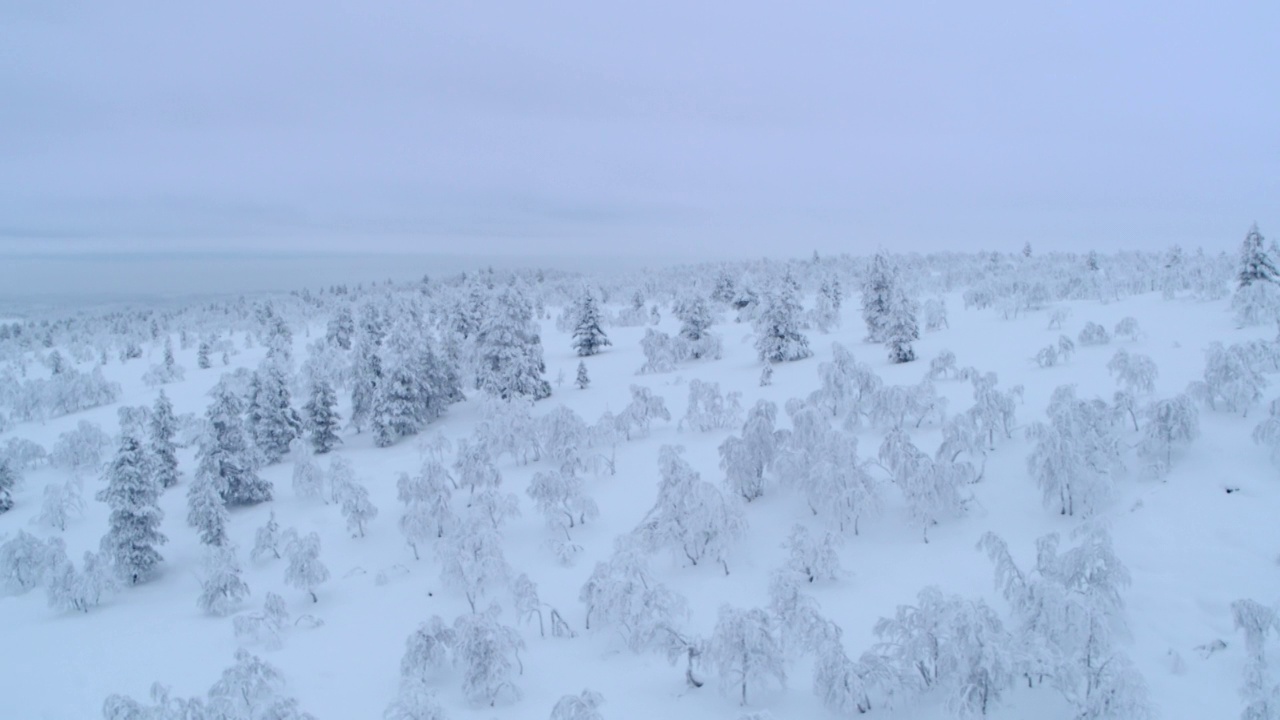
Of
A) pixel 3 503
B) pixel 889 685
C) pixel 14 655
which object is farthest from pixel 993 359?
pixel 3 503

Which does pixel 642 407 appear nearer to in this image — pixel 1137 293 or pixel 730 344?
pixel 730 344

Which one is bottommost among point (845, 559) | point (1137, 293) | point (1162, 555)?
point (845, 559)

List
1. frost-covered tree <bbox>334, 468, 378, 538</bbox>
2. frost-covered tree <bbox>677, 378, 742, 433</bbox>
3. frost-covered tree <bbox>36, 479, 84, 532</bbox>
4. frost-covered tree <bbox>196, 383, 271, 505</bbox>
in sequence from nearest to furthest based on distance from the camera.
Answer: frost-covered tree <bbox>334, 468, 378, 538</bbox> < frost-covered tree <bbox>196, 383, 271, 505</bbox> < frost-covered tree <bbox>36, 479, 84, 532</bbox> < frost-covered tree <bbox>677, 378, 742, 433</bbox>

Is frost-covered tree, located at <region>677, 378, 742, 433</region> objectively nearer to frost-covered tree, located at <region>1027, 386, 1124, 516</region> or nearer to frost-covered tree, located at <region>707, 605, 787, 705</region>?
frost-covered tree, located at <region>1027, 386, 1124, 516</region>

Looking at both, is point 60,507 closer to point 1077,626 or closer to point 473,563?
point 473,563

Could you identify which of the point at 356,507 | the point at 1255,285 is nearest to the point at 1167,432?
the point at 1255,285

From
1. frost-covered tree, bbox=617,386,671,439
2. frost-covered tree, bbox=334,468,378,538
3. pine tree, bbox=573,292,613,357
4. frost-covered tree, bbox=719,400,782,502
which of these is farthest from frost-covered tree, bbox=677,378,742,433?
pine tree, bbox=573,292,613,357
